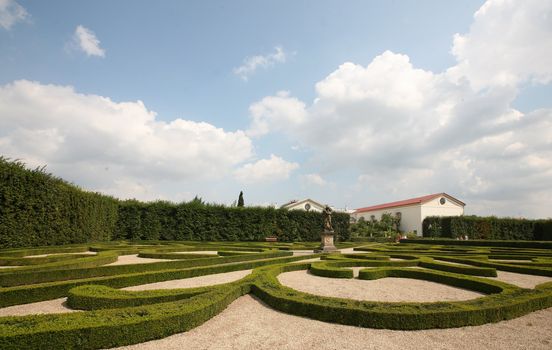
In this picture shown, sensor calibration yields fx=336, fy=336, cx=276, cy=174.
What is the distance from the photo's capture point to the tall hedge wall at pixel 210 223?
1086 inches

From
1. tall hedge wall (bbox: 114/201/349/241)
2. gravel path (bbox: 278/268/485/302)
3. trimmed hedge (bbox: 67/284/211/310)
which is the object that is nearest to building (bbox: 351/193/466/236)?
tall hedge wall (bbox: 114/201/349/241)

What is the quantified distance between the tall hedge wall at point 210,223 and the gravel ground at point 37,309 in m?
22.1

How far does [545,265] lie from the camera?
11695 millimetres

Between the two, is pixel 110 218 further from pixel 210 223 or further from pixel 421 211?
pixel 421 211

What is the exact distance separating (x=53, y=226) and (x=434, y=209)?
160ft

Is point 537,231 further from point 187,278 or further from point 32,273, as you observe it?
point 32,273

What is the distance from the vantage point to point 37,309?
6062 millimetres

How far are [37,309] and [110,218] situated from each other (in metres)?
21.3

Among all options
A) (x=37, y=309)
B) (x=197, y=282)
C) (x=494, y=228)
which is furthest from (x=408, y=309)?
(x=494, y=228)

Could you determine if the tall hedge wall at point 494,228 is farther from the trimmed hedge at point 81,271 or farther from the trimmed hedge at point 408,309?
the trimmed hedge at point 408,309

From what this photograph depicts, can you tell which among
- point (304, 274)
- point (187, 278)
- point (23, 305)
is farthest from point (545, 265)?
point (23, 305)

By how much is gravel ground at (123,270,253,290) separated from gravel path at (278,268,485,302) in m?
1.45

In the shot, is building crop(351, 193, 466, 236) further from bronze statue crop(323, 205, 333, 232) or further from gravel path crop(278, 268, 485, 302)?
gravel path crop(278, 268, 485, 302)

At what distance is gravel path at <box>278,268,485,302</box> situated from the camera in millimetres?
7180
